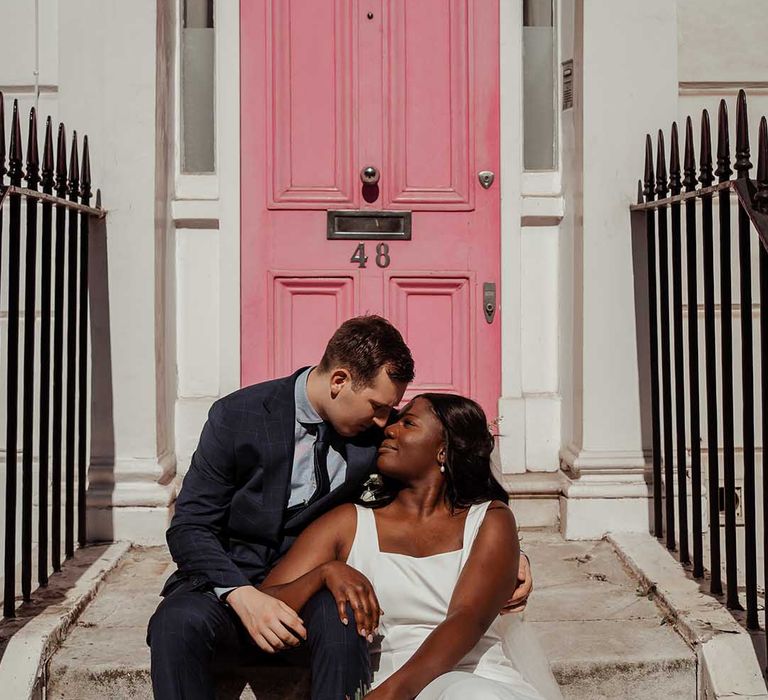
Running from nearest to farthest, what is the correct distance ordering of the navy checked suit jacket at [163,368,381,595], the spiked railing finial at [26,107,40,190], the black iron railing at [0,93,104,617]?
the navy checked suit jacket at [163,368,381,595], the black iron railing at [0,93,104,617], the spiked railing finial at [26,107,40,190]

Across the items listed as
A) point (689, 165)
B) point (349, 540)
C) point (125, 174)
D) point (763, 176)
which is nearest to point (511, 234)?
point (689, 165)


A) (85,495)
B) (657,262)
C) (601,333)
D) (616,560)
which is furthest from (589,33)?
(85,495)

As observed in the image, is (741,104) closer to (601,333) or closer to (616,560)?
(601,333)

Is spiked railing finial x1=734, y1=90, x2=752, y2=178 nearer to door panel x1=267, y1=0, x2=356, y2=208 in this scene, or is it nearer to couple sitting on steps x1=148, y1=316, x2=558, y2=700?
couple sitting on steps x1=148, y1=316, x2=558, y2=700

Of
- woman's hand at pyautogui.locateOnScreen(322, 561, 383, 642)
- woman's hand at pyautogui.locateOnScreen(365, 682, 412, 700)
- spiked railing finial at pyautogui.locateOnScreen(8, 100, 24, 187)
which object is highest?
spiked railing finial at pyautogui.locateOnScreen(8, 100, 24, 187)

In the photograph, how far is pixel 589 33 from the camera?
14.4 ft

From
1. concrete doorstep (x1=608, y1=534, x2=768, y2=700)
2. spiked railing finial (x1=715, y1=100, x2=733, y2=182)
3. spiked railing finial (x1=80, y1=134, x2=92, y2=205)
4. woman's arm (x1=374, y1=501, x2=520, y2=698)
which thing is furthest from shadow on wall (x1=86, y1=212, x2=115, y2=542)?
spiked railing finial (x1=715, y1=100, x2=733, y2=182)

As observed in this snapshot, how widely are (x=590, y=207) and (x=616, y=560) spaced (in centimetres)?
157

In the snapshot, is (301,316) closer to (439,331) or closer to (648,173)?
(439,331)

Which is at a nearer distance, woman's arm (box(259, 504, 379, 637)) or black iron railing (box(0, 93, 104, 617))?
woman's arm (box(259, 504, 379, 637))

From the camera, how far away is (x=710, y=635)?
325 centimetres

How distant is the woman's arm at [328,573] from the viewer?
2.66 meters

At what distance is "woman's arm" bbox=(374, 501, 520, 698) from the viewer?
8.50 feet

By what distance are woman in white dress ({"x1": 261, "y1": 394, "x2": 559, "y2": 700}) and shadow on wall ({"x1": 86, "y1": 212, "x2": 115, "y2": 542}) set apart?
172 cm
